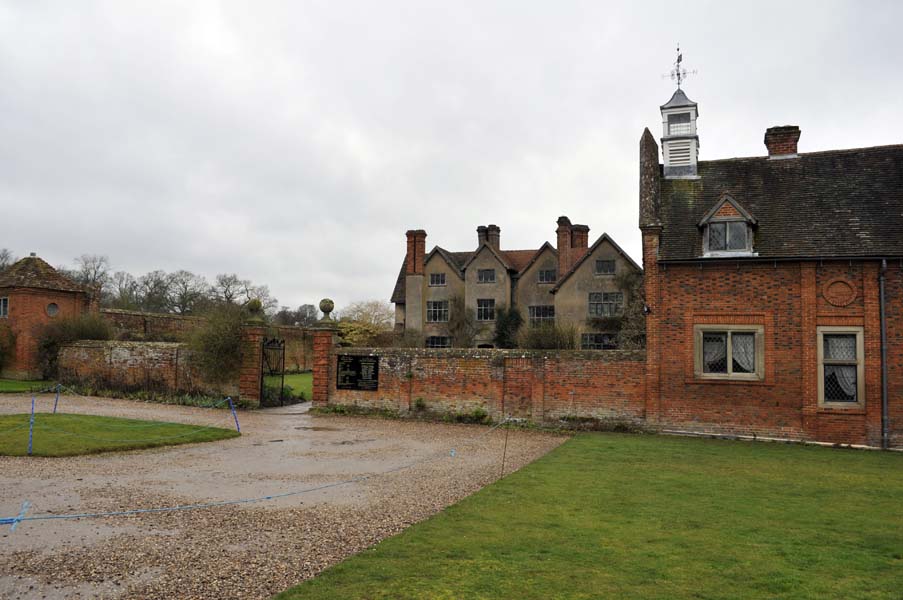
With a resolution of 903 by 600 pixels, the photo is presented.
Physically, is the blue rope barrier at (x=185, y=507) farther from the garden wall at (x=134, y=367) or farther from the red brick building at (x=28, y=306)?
the red brick building at (x=28, y=306)

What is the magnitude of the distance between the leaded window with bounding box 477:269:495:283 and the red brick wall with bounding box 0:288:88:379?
25.1 meters

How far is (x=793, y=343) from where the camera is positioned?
1591 centimetres

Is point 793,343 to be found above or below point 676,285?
below

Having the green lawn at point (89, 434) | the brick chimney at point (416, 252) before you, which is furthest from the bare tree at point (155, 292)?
the green lawn at point (89, 434)

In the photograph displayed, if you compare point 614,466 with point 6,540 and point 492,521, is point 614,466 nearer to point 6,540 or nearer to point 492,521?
point 492,521

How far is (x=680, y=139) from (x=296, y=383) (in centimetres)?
2181

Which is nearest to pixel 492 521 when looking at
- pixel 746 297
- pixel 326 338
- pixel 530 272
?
pixel 746 297

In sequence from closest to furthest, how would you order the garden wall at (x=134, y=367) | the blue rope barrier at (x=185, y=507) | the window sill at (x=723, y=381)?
the blue rope barrier at (x=185, y=507), the window sill at (x=723, y=381), the garden wall at (x=134, y=367)

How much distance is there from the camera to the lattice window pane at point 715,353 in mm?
16516

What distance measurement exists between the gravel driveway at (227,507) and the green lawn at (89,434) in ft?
1.51

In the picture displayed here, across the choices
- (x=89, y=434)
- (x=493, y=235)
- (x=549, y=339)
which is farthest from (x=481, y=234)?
(x=89, y=434)

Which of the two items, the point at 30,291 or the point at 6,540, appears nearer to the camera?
the point at 6,540

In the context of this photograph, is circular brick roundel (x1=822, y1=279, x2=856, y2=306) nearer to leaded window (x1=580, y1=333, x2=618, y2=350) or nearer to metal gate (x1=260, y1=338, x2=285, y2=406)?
metal gate (x1=260, y1=338, x2=285, y2=406)

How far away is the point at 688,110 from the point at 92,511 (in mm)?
20235
